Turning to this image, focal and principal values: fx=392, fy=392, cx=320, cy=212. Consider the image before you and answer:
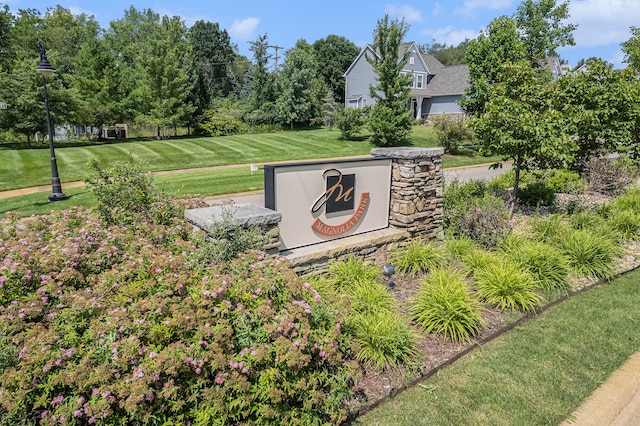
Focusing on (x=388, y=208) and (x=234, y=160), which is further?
(x=234, y=160)

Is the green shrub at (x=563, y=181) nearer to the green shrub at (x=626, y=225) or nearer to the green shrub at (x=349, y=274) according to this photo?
the green shrub at (x=626, y=225)

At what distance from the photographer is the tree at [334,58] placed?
173 ft

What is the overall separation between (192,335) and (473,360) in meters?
3.08

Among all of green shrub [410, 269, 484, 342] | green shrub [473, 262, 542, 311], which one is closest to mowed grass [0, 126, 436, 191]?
green shrub [410, 269, 484, 342]

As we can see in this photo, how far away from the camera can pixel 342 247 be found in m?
6.12

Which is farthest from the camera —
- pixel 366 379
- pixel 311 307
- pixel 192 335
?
pixel 366 379

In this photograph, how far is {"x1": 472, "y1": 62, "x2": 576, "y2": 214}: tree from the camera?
811 cm

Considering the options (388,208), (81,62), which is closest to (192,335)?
(388,208)

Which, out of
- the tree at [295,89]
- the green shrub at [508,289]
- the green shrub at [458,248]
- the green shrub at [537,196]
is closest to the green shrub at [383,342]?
the green shrub at [508,289]

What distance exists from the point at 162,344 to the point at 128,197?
337 centimetres

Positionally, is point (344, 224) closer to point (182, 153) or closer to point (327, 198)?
point (327, 198)

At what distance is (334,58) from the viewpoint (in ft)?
177

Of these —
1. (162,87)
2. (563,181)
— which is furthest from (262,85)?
(563,181)

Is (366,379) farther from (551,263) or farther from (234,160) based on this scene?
(234,160)
